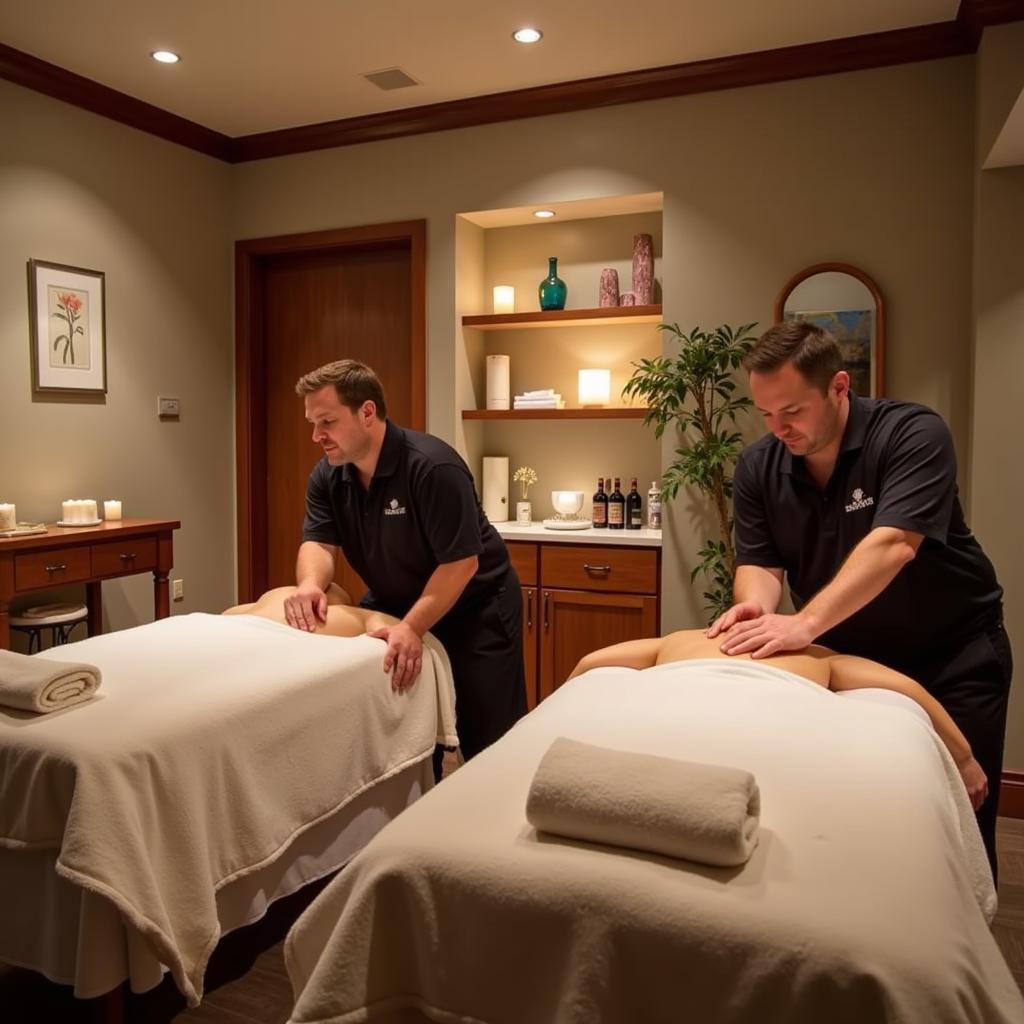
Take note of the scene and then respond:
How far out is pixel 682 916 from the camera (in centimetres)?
100

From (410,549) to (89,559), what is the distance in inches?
61.6

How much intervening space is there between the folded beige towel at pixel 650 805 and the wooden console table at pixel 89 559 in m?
2.51

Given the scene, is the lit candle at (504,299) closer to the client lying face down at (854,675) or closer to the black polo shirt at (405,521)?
the black polo shirt at (405,521)

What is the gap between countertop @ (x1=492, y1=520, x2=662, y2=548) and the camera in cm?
366

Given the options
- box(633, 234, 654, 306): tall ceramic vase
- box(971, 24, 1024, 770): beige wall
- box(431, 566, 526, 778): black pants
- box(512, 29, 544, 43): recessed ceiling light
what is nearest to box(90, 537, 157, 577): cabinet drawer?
box(431, 566, 526, 778): black pants

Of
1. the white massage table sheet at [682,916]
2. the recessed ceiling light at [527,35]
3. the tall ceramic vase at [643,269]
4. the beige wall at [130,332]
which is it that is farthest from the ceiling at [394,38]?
the white massage table sheet at [682,916]

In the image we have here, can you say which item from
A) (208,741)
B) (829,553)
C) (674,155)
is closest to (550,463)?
(674,155)

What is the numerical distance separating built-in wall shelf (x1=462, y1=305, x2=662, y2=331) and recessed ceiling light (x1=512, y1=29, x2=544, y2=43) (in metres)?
1.03

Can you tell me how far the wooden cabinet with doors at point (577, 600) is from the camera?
3.67 metres

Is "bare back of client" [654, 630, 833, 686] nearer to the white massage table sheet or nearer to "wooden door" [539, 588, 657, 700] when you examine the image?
the white massage table sheet

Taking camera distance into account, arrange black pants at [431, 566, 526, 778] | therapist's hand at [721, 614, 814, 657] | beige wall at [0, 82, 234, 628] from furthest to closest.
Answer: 1. beige wall at [0, 82, 234, 628]
2. black pants at [431, 566, 526, 778]
3. therapist's hand at [721, 614, 814, 657]

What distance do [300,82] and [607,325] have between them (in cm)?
156

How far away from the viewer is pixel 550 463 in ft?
14.0

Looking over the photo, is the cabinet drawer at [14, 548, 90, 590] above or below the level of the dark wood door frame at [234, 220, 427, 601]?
below
